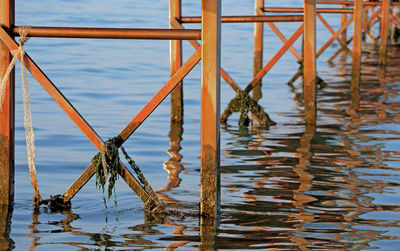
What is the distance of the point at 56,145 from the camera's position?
9.48 meters

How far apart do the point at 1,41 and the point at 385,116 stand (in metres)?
6.71

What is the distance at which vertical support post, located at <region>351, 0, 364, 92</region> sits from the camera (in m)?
12.6

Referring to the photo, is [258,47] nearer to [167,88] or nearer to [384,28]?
[384,28]

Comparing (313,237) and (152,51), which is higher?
(152,51)

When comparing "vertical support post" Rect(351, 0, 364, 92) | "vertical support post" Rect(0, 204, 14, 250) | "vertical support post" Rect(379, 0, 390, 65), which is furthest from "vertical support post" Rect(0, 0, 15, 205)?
"vertical support post" Rect(379, 0, 390, 65)

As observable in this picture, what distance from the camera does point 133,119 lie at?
623cm

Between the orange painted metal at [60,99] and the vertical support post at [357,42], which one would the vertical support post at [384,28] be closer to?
the vertical support post at [357,42]

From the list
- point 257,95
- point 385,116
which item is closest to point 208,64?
point 385,116

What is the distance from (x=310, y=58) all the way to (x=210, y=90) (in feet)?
13.9

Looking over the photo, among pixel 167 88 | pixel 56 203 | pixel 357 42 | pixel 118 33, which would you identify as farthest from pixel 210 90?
pixel 357 42

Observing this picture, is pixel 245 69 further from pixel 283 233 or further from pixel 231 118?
pixel 283 233

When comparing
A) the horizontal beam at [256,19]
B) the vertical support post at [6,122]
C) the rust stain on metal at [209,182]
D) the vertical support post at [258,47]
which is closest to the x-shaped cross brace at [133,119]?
the vertical support post at [6,122]

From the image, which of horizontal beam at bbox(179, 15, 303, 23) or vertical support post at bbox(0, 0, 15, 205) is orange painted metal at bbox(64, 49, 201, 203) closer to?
vertical support post at bbox(0, 0, 15, 205)

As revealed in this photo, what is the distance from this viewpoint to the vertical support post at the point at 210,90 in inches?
228
